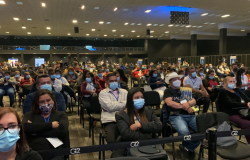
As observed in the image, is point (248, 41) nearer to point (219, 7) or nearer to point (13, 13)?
point (219, 7)

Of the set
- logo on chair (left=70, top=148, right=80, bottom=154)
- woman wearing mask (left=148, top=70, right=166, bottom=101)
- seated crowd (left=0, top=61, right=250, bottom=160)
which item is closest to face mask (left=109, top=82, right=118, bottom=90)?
seated crowd (left=0, top=61, right=250, bottom=160)

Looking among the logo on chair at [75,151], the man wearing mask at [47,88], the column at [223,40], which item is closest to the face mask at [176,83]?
the man wearing mask at [47,88]

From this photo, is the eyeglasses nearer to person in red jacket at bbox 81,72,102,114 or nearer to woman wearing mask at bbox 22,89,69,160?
woman wearing mask at bbox 22,89,69,160

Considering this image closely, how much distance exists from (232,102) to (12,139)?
3410mm

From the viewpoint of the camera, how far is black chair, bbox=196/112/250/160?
2371 millimetres

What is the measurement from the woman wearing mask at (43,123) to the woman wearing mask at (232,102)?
2.76 meters

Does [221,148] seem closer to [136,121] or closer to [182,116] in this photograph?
[182,116]

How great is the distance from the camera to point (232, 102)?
3559 mm

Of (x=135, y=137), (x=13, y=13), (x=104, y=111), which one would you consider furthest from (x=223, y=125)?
(x=13, y=13)

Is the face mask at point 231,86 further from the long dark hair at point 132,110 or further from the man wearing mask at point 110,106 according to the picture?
the long dark hair at point 132,110

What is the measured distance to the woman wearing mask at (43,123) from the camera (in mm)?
2160

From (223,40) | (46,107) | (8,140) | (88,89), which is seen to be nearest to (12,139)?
(8,140)

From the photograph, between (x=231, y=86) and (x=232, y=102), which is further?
(x=231, y=86)

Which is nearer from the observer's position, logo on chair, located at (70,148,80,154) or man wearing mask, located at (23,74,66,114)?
logo on chair, located at (70,148,80,154)
